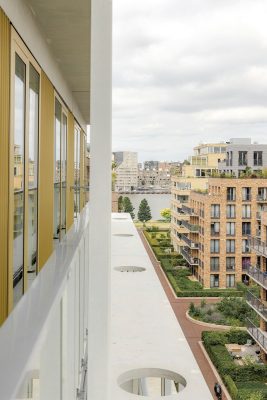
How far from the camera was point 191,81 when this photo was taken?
5444cm

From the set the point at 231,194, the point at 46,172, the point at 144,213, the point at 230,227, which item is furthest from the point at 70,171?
the point at 144,213

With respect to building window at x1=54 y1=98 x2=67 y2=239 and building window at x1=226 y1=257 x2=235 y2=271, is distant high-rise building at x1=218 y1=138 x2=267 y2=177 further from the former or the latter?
building window at x1=54 y1=98 x2=67 y2=239

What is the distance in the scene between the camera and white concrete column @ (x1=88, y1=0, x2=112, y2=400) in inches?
54.4

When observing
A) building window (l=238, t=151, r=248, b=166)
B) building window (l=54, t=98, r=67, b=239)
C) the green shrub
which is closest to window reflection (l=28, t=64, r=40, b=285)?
building window (l=54, t=98, r=67, b=239)

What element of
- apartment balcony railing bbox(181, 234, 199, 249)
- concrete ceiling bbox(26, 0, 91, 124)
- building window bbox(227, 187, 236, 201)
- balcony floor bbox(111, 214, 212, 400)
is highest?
concrete ceiling bbox(26, 0, 91, 124)

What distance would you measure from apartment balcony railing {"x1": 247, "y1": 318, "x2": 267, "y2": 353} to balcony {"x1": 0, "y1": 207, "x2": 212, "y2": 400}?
8.55m

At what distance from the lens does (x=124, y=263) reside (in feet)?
10.7

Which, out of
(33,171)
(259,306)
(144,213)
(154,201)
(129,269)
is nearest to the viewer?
(33,171)

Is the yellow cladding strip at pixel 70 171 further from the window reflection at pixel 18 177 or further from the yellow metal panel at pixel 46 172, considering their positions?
the window reflection at pixel 18 177

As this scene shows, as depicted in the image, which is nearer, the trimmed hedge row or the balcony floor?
the balcony floor

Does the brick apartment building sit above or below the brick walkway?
above

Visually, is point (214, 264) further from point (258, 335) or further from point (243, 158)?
point (243, 158)

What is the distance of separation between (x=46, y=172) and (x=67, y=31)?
789 millimetres

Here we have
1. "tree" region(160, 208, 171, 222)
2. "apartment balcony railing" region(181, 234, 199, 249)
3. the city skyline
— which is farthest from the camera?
the city skyline
